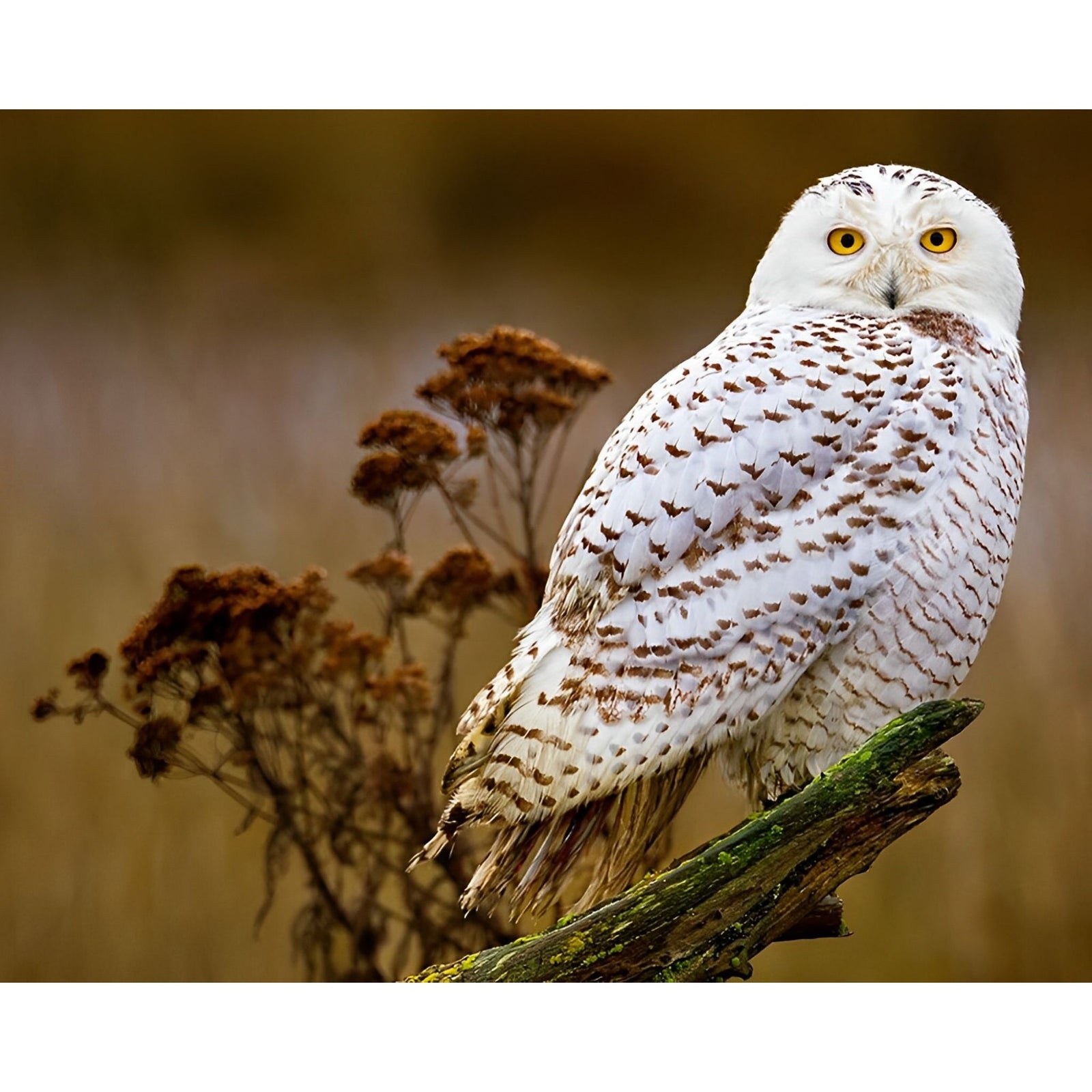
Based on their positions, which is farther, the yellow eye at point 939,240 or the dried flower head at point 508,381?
the dried flower head at point 508,381

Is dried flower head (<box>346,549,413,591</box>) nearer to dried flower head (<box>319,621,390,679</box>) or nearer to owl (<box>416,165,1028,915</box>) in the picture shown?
dried flower head (<box>319,621,390,679</box>)

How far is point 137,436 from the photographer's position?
229 cm

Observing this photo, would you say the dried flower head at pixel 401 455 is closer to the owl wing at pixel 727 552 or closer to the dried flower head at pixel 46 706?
the owl wing at pixel 727 552

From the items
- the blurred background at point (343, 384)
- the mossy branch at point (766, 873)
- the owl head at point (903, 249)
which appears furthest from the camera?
the blurred background at point (343, 384)

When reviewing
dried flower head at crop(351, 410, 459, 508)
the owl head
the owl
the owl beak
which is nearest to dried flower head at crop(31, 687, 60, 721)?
dried flower head at crop(351, 410, 459, 508)

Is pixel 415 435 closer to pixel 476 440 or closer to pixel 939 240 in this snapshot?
pixel 476 440

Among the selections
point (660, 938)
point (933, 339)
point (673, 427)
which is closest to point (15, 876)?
point (660, 938)

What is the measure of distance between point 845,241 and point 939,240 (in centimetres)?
13

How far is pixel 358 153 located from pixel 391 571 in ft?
2.57

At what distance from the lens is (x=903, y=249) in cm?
175

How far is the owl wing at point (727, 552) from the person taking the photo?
1646 millimetres

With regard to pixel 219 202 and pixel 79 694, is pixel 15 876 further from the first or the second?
pixel 219 202

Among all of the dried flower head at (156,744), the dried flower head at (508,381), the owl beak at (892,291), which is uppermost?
the dried flower head at (508,381)

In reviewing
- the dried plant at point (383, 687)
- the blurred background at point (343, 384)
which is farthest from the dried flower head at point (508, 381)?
the blurred background at point (343, 384)
